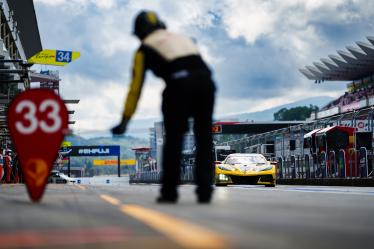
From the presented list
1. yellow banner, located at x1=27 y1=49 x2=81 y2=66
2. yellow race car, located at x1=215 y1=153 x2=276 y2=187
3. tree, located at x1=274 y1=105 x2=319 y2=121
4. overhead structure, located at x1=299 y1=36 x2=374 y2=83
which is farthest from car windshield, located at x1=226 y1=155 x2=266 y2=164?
tree, located at x1=274 y1=105 x2=319 y2=121

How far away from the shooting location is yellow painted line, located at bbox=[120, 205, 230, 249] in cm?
320

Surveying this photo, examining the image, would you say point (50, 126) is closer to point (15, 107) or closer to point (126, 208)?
point (15, 107)

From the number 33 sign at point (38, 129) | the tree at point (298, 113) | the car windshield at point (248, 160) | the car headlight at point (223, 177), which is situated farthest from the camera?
the tree at point (298, 113)

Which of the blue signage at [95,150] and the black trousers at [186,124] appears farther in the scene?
the blue signage at [95,150]

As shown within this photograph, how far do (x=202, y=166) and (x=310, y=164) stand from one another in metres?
23.8

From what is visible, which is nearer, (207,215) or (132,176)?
(207,215)

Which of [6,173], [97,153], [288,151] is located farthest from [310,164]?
[97,153]

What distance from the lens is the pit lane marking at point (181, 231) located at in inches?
126

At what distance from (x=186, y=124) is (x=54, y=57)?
65549mm

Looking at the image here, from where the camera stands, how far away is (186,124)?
6379mm

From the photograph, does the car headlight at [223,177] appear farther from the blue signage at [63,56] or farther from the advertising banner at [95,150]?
the advertising banner at [95,150]

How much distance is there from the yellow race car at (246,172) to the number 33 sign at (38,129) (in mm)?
19240

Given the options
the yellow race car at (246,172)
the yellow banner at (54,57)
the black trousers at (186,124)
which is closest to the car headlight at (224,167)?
the yellow race car at (246,172)

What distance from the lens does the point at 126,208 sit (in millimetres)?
5930
